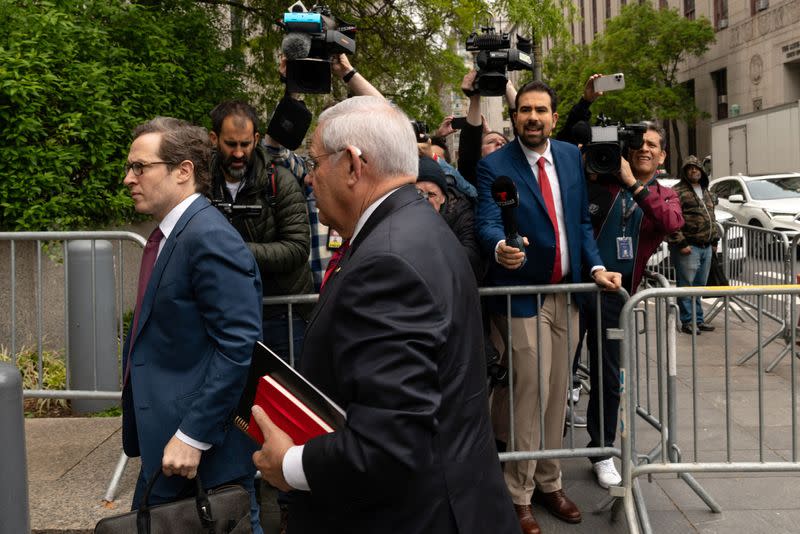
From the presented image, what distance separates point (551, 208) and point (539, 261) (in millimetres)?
280

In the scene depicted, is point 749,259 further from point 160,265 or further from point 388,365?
point 388,365

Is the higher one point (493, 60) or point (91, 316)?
point (493, 60)

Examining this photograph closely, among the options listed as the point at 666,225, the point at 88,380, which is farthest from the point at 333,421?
the point at 88,380

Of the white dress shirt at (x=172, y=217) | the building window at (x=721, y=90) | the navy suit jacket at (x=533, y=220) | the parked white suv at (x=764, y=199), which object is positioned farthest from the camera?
the building window at (x=721, y=90)

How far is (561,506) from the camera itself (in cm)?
471

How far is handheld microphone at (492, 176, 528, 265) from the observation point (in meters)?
4.17

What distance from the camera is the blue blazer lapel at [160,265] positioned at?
3035mm

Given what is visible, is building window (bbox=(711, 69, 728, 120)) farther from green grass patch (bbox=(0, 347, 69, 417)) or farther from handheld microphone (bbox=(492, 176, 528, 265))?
handheld microphone (bbox=(492, 176, 528, 265))

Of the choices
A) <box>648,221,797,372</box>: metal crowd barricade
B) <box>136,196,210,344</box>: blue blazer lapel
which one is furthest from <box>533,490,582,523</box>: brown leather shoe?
<box>648,221,797,372</box>: metal crowd barricade

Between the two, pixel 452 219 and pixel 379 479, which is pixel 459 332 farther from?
pixel 452 219

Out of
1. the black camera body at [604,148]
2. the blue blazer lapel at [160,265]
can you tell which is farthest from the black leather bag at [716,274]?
the blue blazer lapel at [160,265]

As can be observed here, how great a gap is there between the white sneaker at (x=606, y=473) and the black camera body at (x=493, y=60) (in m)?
2.23

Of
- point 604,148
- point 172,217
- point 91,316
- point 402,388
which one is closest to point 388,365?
point 402,388

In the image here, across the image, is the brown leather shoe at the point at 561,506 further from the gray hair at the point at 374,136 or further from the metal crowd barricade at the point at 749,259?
the metal crowd barricade at the point at 749,259
